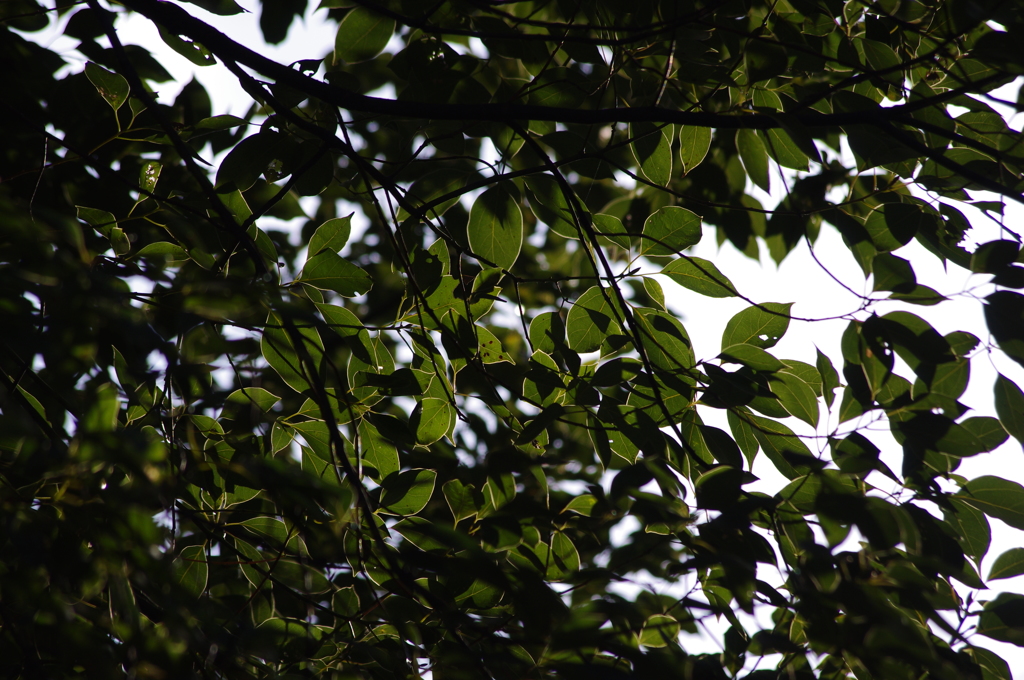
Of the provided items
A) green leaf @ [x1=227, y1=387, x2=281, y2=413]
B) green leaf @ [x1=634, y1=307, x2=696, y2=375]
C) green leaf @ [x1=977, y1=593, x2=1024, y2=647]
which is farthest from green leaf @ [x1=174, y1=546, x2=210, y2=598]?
green leaf @ [x1=977, y1=593, x2=1024, y2=647]

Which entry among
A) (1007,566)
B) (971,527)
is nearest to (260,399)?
(971,527)

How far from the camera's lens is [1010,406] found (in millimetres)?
947

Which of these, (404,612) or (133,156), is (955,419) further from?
(133,156)

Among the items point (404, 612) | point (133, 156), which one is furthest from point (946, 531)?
point (133, 156)

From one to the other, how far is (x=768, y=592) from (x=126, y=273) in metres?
1.08

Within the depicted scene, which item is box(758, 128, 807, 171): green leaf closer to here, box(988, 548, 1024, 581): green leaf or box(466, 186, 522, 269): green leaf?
box(466, 186, 522, 269): green leaf

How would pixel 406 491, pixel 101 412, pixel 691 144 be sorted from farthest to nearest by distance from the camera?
1. pixel 691 144
2. pixel 406 491
3. pixel 101 412

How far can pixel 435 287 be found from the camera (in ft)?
4.04

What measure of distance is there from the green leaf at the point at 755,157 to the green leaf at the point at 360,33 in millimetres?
822

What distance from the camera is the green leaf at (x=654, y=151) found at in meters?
1.21

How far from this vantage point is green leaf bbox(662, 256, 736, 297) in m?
1.12

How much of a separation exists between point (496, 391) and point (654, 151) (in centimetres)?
53

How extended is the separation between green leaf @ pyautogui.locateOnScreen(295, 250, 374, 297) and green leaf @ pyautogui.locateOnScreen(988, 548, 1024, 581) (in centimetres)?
114

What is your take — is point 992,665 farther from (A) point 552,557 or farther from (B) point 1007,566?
(A) point 552,557
